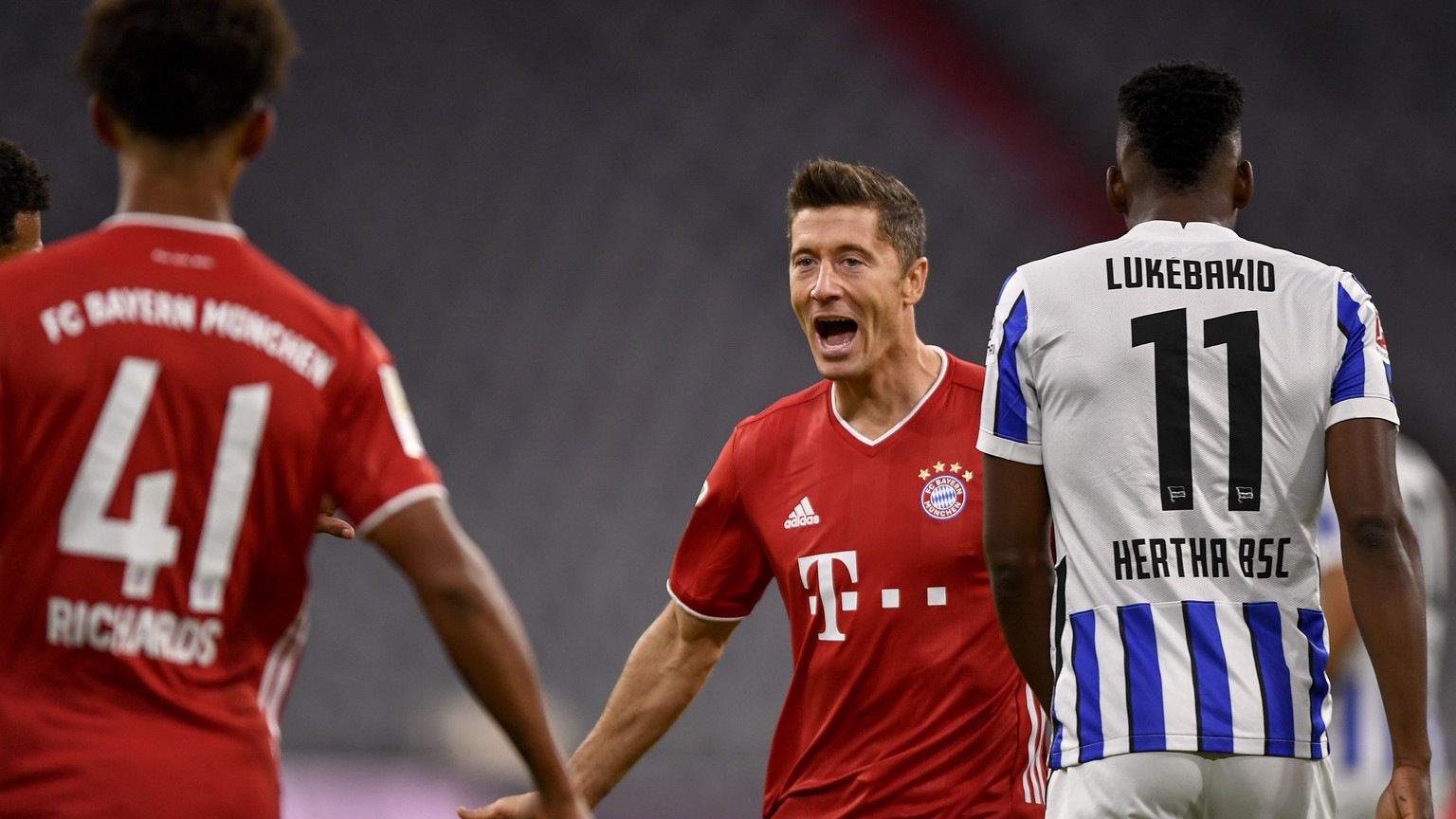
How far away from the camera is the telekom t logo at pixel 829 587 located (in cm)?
380

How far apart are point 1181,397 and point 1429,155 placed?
8.24 metres

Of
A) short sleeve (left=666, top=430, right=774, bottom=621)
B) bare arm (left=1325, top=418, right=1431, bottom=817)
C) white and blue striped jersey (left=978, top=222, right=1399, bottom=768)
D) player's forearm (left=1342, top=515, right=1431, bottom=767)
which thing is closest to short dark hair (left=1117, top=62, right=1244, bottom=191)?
white and blue striped jersey (left=978, top=222, right=1399, bottom=768)

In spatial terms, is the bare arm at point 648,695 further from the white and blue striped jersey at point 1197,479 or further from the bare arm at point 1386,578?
the bare arm at point 1386,578

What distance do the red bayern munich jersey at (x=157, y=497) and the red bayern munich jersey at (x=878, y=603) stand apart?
5.58ft

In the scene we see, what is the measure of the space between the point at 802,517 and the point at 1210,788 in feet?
4.35

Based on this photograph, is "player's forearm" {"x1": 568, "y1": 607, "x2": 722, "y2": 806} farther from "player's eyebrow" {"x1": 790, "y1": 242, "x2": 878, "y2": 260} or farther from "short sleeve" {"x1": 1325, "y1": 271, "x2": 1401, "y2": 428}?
"short sleeve" {"x1": 1325, "y1": 271, "x2": 1401, "y2": 428}

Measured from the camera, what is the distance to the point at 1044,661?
3.16m

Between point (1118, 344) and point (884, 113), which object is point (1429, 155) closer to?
point (884, 113)

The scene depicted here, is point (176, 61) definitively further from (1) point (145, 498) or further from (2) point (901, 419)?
(2) point (901, 419)

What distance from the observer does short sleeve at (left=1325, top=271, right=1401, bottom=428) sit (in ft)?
9.50

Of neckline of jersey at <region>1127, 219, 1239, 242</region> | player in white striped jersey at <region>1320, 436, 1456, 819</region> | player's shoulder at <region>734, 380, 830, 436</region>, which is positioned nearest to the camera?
neckline of jersey at <region>1127, 219, 1239, 242</region>

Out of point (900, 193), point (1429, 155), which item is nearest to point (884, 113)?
point (1429, 155)

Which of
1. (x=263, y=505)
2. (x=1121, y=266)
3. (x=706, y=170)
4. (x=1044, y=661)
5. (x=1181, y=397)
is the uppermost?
(x=706, y=170)

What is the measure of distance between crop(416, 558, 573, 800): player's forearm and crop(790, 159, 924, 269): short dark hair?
83.9 inches
